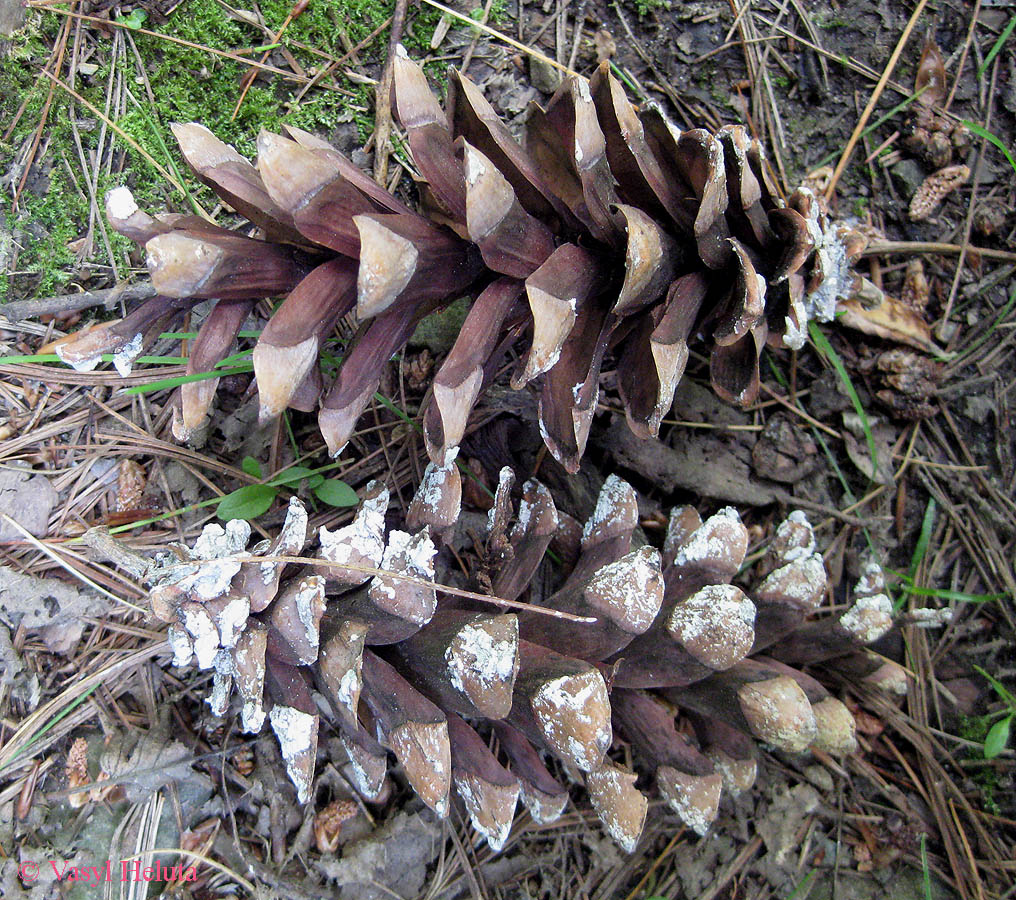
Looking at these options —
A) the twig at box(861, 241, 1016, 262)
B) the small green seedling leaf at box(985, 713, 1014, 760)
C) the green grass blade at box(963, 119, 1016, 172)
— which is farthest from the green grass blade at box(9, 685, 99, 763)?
the green grass blade at box(963, 119, 1016, 172)

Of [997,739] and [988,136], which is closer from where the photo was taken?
[997,739]

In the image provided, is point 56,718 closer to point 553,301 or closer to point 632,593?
point 632,593

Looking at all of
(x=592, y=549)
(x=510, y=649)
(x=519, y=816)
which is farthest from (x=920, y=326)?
(x=519, y=816)

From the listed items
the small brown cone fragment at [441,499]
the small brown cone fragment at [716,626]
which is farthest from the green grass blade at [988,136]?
the small brown cone fragment at [441,499]

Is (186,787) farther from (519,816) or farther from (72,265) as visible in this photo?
(72,265)

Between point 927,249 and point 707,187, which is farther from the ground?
point 707,187

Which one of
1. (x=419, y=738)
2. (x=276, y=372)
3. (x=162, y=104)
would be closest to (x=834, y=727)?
(x=419, y=738)

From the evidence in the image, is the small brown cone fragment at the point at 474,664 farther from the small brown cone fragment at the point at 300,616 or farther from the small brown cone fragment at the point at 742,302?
the small brown cone fragment at the point at 742,302
